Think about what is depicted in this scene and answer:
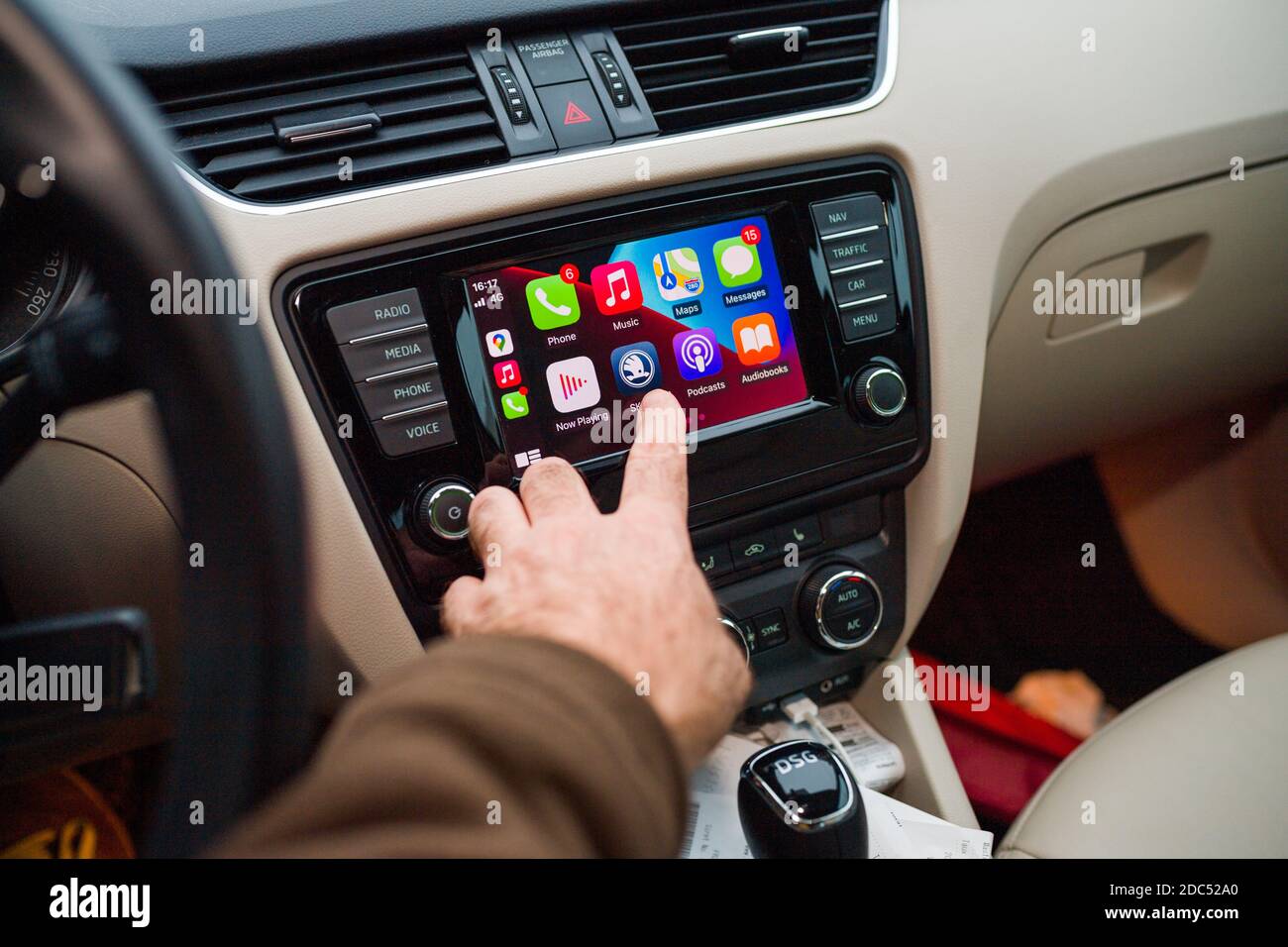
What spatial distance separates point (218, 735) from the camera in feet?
1.64

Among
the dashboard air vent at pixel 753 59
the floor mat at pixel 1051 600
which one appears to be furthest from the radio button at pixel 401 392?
the floor mat at pixel 1051 600

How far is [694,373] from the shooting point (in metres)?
0.93

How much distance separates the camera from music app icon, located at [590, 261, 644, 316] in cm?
90

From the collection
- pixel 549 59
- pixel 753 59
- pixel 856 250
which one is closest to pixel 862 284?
pixel 856 250

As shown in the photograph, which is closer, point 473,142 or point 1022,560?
point 473,142

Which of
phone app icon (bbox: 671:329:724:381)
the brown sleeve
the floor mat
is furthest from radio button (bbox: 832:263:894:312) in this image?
the floor mat

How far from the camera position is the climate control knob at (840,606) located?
1035mm

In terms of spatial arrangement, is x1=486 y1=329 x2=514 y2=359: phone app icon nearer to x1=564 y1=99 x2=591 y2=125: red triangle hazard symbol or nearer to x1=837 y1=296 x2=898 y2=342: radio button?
x1=564 y1=99 x2=591 y2=125: red triangle hazard symbol

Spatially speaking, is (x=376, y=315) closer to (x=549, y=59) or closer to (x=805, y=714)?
(x=549, y=59)

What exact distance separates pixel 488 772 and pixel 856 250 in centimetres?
70

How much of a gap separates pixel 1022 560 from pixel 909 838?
1.00 m

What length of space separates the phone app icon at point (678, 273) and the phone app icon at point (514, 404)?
0.54 feet
